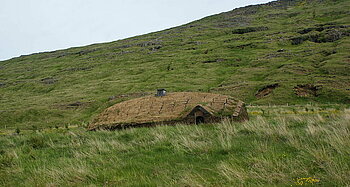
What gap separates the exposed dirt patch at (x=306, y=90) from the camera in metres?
42.8

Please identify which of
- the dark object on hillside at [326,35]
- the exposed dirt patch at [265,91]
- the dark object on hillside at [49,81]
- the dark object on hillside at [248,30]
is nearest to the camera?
the exposed dirt patch at [265,91]

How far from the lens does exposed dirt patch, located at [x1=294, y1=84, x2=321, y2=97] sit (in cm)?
4284

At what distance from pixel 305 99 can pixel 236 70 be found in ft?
101

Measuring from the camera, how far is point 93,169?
22.0 feet

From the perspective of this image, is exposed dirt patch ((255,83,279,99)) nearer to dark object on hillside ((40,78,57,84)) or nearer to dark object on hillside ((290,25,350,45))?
dark object on hillside ((290,25,350,45))

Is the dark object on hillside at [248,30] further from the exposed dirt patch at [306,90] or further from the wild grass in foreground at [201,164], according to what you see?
the wild grass in foreground at [201,164]

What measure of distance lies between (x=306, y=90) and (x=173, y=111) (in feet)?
108

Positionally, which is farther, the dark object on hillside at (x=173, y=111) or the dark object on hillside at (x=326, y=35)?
the dark object on hillside at (x=326, y=35)

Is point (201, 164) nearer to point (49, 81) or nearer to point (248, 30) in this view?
point (49, 81)

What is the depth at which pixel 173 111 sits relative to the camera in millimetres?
18031

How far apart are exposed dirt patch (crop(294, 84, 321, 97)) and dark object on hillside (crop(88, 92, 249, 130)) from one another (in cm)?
2791

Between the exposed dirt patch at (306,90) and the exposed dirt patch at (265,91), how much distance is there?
360 centimetres

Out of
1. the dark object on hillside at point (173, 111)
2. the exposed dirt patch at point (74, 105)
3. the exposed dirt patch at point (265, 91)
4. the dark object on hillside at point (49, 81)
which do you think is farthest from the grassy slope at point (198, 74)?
the dark object on hillside at point (173, 111)

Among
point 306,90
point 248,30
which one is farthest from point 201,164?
point 248,30
